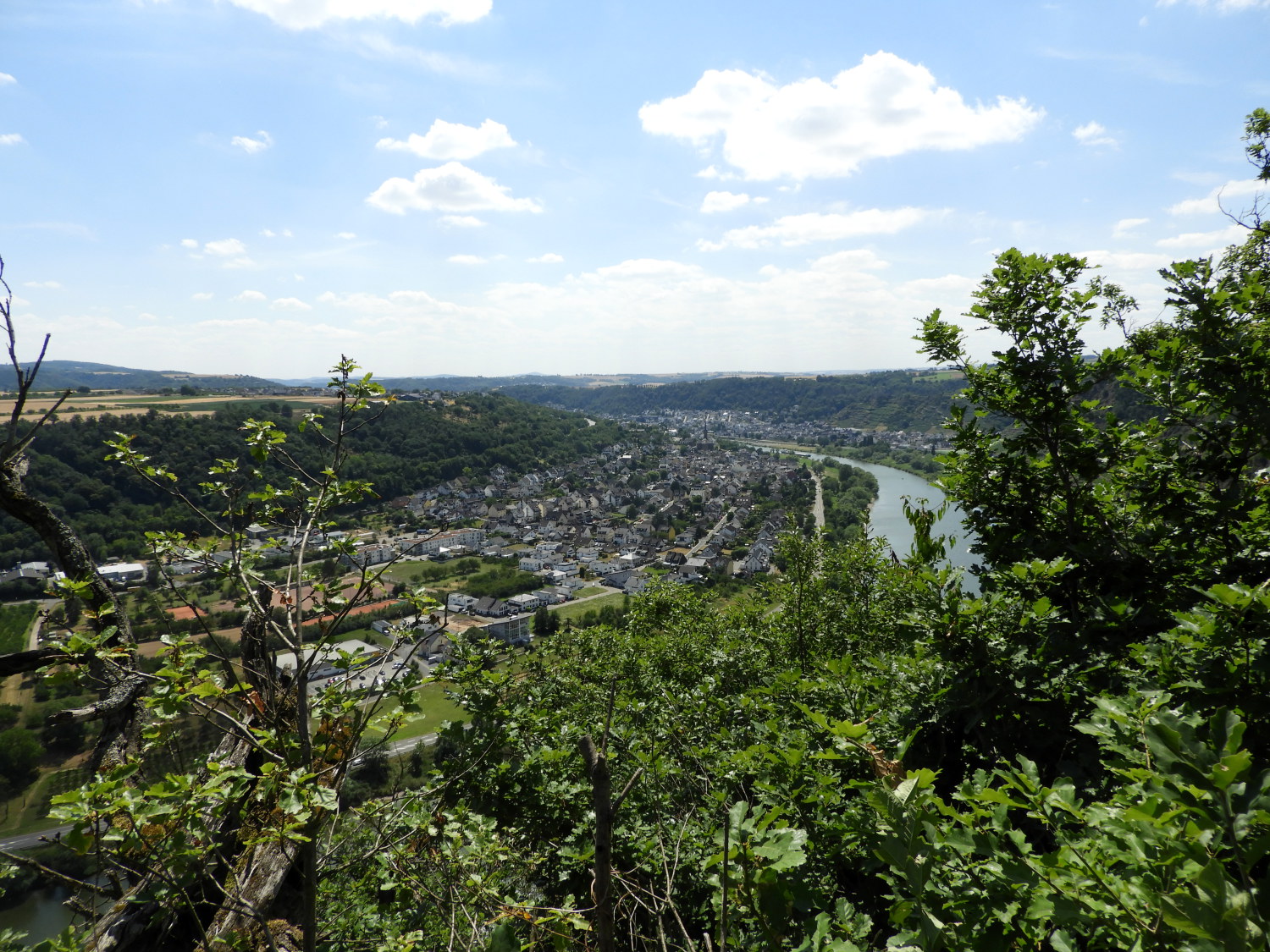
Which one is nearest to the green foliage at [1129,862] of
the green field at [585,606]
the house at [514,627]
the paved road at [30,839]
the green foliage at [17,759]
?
the paved road at [30,839]

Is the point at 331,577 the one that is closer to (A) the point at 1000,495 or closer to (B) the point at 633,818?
(B) the point at 633,818

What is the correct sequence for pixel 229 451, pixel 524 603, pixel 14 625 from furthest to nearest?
1. pixel 524 603
2. pixel 14 625
3. pixel 229 451

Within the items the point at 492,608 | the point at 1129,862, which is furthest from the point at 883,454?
the point at 1129,862

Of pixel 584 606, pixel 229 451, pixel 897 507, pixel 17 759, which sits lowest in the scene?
pixel 584 606

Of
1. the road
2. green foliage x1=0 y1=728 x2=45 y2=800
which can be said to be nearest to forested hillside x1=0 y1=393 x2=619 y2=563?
green foliage x1=0 y1=728 x2=45 y2=800

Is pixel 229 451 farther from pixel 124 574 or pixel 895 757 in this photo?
pixel 124 574

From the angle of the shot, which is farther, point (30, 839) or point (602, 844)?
point (30, 839)

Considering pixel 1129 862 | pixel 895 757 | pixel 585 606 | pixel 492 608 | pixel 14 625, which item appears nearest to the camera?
pixel 1129 862

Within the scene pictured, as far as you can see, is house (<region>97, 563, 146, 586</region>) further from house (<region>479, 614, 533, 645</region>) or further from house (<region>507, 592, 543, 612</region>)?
house (<region>507, 592, 543, 612</region>)

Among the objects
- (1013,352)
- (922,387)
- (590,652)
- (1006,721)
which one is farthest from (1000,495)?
(922,387)
